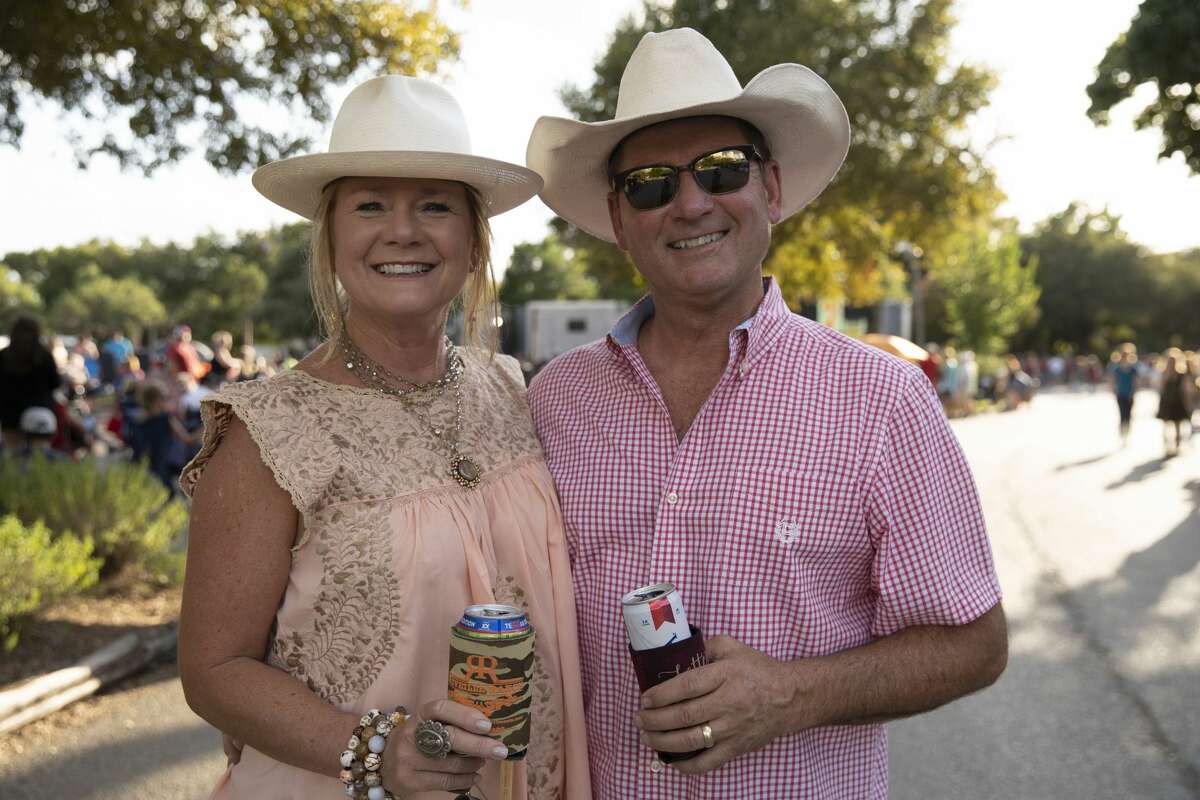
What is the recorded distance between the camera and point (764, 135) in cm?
277

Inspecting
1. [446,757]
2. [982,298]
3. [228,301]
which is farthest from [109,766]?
[228,301]

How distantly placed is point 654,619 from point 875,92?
1629 cm

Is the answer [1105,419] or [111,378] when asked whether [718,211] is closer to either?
[111,378]

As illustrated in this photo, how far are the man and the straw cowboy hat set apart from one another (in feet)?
0.03

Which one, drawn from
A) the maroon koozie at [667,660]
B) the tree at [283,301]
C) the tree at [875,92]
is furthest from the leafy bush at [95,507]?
the tree at [283,301]

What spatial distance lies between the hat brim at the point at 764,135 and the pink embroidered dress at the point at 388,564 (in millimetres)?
924

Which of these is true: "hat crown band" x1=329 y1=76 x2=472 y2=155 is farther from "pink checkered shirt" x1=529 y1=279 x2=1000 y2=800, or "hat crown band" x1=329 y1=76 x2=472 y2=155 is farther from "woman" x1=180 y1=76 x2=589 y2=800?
"pink checkered shirt" x1=529 y1=279 x2=1000 y2=800

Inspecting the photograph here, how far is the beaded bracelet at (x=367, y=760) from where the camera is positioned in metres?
1.87

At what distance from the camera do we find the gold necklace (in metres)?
2.33

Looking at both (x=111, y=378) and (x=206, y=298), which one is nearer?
(x=111, y=378)

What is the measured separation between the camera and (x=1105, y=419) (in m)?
27.6

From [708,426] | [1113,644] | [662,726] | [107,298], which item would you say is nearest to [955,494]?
[708,426]

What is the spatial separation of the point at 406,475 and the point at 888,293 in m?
46.6

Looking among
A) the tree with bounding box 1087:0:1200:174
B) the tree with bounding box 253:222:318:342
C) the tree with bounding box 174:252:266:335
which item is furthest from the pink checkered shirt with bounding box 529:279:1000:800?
the tree with bounding box 174:252:266:335
